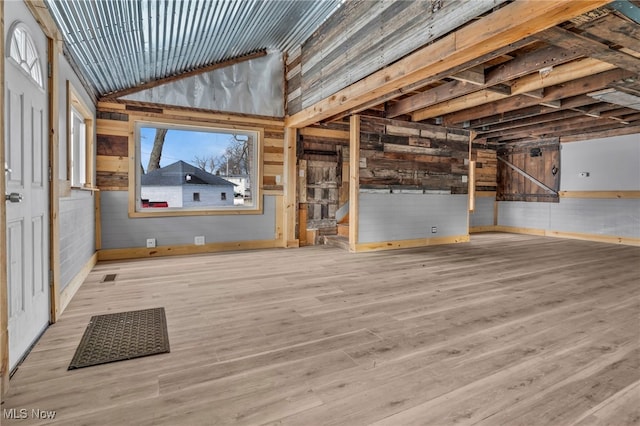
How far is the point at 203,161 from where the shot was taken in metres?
6.14

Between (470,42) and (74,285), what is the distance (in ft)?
13.4

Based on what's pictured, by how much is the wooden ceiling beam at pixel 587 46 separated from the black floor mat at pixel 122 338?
11.6 ft

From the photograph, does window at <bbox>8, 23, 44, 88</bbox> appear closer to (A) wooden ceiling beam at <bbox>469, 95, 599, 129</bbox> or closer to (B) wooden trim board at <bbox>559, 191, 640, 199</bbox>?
(A) wooden ceiling beam at <bbox>469, 95, 599, 129</bbox>

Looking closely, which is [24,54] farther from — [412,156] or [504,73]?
[412,156]

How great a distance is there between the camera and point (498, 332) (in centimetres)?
241

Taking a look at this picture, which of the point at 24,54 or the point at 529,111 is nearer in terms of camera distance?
the point at 24,54

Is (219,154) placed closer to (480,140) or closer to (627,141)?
(480,140)

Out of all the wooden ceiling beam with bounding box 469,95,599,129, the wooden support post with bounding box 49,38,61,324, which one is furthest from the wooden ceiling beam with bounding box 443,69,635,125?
the wooden support post with bounding box 49,38,61,324

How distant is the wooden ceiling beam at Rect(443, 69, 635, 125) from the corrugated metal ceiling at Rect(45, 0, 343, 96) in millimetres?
3091

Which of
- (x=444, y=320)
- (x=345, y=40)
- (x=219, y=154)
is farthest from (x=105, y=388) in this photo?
(x=219, y=154)

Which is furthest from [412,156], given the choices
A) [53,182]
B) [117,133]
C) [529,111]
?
[53,182]

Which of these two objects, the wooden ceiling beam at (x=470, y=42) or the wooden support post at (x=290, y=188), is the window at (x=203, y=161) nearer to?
the wooden support post at (x=290, y=188)

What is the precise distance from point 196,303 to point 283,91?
422cm

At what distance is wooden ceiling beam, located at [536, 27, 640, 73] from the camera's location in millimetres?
2596
